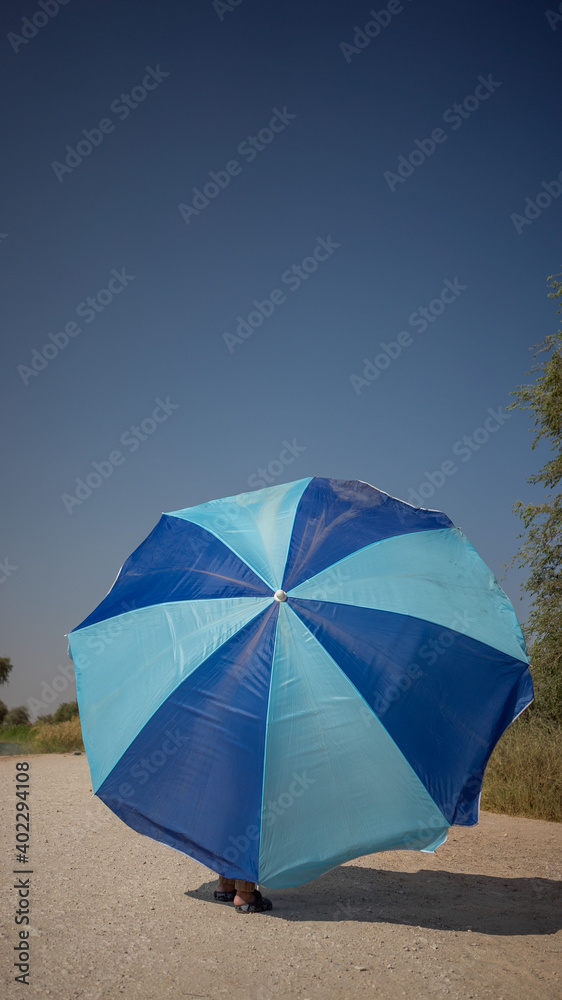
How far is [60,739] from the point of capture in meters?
15.1

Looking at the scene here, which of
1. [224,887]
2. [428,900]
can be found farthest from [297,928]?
[428,900]

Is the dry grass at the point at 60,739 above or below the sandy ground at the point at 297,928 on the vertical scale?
below

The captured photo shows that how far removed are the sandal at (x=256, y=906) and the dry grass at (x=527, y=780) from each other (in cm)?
500

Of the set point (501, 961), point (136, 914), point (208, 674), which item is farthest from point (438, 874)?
point (208, 674)

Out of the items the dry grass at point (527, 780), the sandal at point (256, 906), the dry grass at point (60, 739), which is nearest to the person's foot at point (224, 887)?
the sandal at point (256, 906)

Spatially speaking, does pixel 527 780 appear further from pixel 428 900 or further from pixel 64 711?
pixel 64 711

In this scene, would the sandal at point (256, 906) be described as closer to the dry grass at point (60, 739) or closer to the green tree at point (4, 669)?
the dry grass at point (60, 739)

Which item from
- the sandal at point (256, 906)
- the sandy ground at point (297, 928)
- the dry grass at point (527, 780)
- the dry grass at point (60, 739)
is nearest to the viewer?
the sandy ground at point (297, 928)

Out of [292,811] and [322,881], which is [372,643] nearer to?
[292,811]

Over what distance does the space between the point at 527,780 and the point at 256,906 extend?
17.4 ft

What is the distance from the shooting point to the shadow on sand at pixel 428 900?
4516mm

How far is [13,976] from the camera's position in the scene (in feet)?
11.3

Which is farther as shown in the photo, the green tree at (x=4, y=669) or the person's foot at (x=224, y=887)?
the green tree at (x=4, y=669)

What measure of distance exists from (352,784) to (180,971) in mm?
1328
